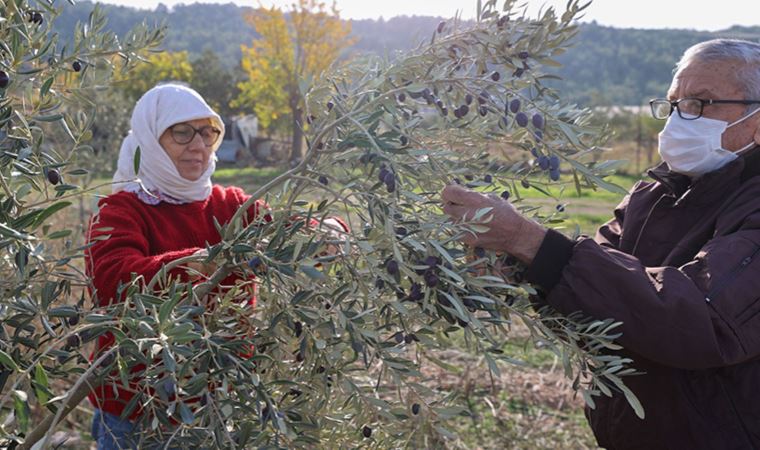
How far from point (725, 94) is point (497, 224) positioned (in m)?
0.91

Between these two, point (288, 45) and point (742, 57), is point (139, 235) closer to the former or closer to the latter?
point (742, 57)

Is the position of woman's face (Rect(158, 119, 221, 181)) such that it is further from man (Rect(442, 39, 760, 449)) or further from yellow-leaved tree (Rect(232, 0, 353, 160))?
yellow-leaved tree (Rect(232, 0, 353, 160))

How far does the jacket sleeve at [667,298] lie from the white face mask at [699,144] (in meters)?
0.40

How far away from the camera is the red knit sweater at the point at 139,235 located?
2084 millimetres

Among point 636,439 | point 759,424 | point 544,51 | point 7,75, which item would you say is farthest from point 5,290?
point 759,424

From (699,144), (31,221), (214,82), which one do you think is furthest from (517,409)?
(214,82)

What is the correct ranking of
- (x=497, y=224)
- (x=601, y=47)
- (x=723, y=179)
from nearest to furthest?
(x=497, y=224) → (x=723, y=179) → (x=601, y=47)

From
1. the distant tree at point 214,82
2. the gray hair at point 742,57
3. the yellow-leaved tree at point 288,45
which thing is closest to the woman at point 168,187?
the gray hair at point 742,57

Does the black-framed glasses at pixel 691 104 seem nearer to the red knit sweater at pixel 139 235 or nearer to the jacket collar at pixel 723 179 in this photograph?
the jacket collar at pixel 723 179

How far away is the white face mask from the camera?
2123 millimetres

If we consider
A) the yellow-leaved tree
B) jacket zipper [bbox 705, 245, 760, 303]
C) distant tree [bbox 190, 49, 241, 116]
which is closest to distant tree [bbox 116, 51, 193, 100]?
distant tree [bbox 190, 49, 241, 116]

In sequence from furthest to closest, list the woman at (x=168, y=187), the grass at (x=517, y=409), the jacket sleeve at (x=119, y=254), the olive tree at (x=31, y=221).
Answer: the grass at (x=517, y=409) → the woman at (x=168, y=187) → the jacket sleeve at (x=119, y=254) → the olive tree at (x=31, y=221)

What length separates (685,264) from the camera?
6.33 ft

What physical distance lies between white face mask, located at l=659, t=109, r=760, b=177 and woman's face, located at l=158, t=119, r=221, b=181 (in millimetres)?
1478
